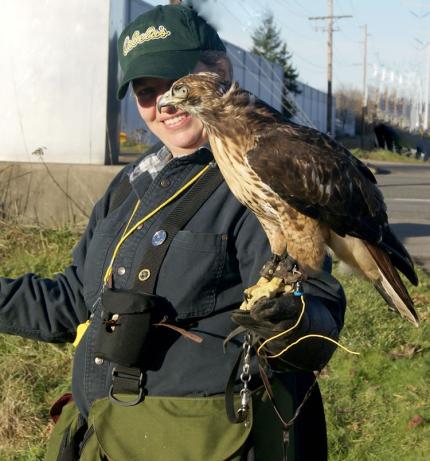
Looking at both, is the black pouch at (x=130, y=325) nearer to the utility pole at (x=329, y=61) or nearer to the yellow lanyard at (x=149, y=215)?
the yellow lanyard at (x=149, y=215)

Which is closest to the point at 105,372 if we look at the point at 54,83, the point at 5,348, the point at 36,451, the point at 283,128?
the point at 283,128

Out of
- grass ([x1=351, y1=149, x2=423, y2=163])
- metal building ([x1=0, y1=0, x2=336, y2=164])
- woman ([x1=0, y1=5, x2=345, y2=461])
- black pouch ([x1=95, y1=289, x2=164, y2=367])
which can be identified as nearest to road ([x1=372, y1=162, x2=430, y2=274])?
metal building ([x1=0, y1=0, x2=336, y2=164])

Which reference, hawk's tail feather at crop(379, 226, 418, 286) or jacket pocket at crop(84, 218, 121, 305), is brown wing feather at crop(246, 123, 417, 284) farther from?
jacket pocket at crop(84, 218, 121, 305)

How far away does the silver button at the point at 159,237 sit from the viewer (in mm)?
2412

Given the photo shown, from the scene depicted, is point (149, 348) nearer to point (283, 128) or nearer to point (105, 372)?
point (105, 372)

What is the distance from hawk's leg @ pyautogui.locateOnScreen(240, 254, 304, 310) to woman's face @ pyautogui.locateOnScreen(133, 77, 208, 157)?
20.5 inches

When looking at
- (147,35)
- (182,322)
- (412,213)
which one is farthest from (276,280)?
(412,213)

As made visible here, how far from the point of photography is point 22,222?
6.77m

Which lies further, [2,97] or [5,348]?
[2,97]

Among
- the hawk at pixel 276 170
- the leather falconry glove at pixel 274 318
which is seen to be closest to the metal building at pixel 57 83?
the hawk at pixel 276 170

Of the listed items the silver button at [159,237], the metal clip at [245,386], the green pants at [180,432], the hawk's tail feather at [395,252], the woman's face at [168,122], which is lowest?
the green pants at [180,432]

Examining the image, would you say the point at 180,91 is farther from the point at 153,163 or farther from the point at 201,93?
the point at 153,163

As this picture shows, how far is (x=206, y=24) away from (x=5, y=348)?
133 inches

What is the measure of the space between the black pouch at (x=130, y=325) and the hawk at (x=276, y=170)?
0.30 metres
